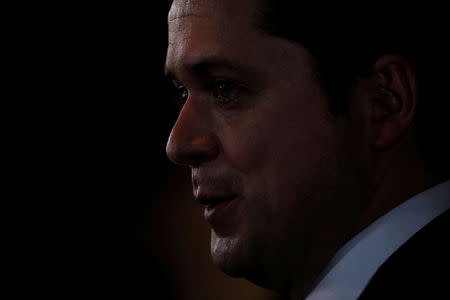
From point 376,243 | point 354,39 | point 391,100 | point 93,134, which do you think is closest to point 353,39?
point 354,39

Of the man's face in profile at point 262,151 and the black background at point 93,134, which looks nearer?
the man's face in profile at point 262,151

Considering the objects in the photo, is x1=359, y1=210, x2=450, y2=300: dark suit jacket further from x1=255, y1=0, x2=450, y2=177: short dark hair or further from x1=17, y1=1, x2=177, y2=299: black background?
x1=17, y1=1, x2=177, y2=299: black background

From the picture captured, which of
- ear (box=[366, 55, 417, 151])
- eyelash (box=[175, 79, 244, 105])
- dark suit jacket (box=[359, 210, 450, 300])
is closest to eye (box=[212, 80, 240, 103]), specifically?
eyelash (box=[175, 79, 244, 105])

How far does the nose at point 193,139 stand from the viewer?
104cm

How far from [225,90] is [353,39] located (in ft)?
0.76

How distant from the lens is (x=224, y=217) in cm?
104

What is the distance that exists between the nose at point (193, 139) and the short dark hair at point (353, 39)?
19cm

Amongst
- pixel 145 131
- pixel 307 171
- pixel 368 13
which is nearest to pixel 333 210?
pixel 307 171

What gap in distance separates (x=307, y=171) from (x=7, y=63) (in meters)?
1.71

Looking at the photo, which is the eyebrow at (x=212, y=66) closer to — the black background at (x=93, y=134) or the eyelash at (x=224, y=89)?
the eyelash at (x=224, y=89)

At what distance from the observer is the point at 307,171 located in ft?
3.30

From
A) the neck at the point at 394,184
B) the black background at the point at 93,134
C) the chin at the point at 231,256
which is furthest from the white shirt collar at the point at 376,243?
the black background at the point at 93,134

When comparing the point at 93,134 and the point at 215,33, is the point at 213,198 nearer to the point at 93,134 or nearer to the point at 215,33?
the point at 215,33

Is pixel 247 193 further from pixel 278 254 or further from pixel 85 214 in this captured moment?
pixel 85 214
